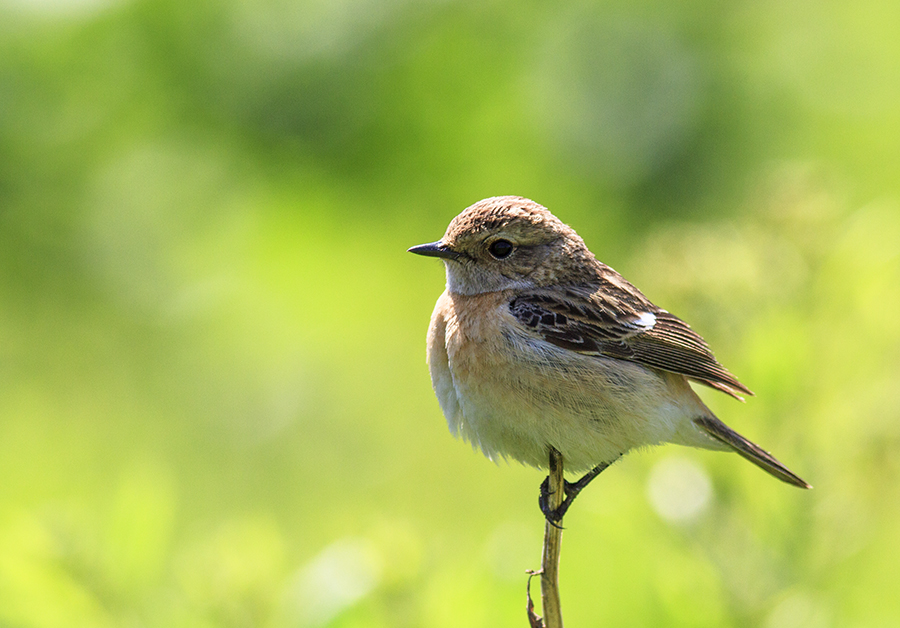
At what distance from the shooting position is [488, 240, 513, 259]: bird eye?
9.96 feet

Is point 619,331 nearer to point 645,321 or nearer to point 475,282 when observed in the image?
point 645,321

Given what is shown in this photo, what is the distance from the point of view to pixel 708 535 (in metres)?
2.82

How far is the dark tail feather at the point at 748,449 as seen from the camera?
2729mm

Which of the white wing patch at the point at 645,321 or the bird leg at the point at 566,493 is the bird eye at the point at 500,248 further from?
the bird leg at the point at 566,493

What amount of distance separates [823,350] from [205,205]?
565cm

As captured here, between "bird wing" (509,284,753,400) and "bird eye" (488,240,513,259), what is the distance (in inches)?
6.2

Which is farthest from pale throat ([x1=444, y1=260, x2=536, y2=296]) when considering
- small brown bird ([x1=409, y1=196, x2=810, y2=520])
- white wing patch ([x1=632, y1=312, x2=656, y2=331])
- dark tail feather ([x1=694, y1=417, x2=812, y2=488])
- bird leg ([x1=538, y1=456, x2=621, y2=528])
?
dark tail feather ([x1=694, y1=417, x2=812, y2=488])

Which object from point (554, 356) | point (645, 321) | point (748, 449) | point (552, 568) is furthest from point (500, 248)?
point (552, 568)

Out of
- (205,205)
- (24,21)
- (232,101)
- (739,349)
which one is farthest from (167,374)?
(739,349)

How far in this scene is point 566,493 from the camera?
2785mm

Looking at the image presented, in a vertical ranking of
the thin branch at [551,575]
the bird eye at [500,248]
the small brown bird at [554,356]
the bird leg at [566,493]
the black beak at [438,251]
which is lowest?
the thin branch at [551,575]

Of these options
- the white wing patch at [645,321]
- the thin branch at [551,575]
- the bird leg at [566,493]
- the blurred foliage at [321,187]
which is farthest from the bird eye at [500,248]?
the blurred foliage at [321,187]

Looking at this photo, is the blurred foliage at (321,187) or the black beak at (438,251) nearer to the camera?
the black beak at (438,251)

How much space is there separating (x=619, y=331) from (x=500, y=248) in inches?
18.8
